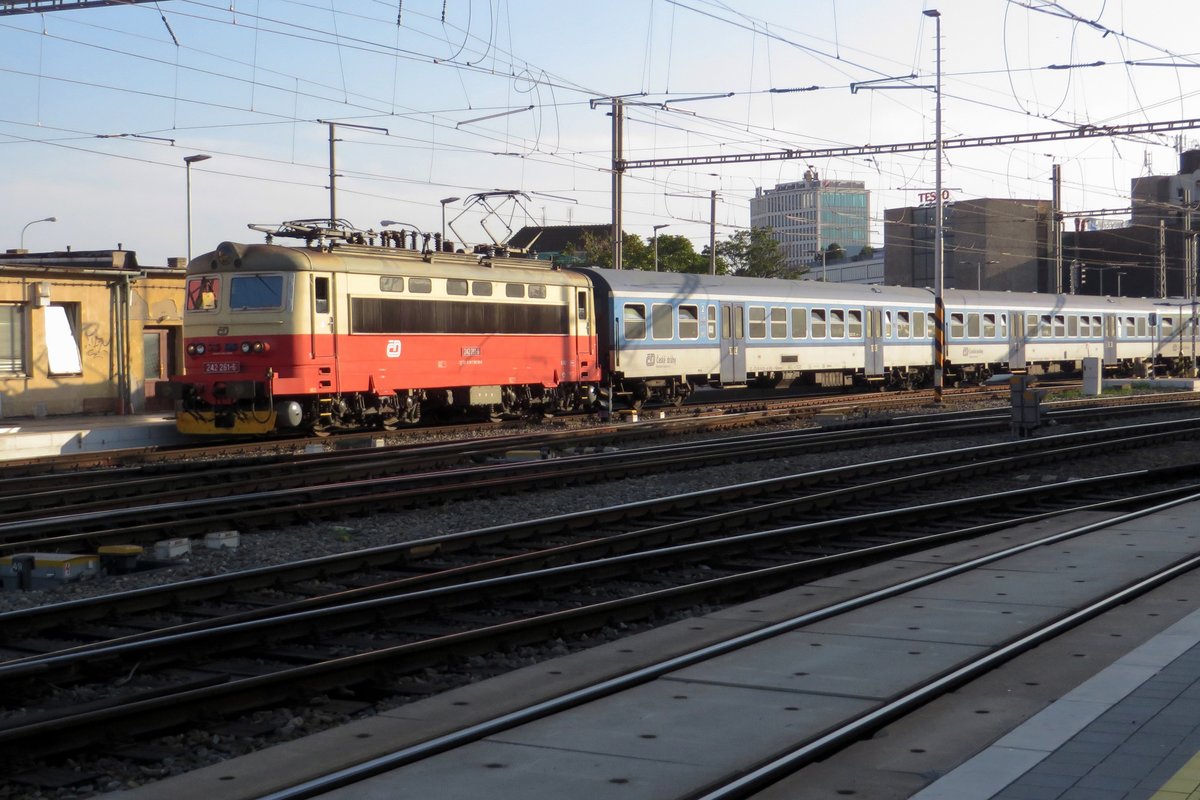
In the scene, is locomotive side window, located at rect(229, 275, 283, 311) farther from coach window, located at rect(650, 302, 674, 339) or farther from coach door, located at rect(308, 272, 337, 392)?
coach window, located at rect(650, 302, 674, 339)

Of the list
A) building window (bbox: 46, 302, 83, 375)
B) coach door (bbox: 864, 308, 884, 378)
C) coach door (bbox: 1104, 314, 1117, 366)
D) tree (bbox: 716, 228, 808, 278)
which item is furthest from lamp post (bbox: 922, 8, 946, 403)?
tree (bbox: 716, 228, 808, 278)

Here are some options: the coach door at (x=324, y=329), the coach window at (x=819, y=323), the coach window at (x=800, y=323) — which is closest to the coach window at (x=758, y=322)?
the coach window at (x=800, y=323)

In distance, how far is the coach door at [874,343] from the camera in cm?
3641

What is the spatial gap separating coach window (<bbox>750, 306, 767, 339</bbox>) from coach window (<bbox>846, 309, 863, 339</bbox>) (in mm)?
3916

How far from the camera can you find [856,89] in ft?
107

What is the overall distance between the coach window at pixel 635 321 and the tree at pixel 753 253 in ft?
165

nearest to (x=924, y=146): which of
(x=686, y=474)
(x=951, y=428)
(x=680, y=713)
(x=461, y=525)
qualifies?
(x=951, y=428)

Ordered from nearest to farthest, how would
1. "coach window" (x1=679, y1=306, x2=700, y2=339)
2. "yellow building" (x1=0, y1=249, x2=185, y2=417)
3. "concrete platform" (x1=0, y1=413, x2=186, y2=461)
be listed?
1. "concrete platform" (x1=0, y1=413, x2=186, y2=461)
2. "coach window" (x1=679, y1=306, x2=700, y2=339)
3. "yellow building" (x1=0, y1=249, x2=185, y2=417)

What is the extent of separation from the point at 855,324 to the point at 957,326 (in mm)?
5867

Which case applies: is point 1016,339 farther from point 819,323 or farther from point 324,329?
point 324,329

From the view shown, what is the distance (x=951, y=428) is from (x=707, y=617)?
16919 millimetres

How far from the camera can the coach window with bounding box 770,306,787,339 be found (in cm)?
3278

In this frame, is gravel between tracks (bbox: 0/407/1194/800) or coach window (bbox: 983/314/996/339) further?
coach window (bbox: 983/314/996/339)

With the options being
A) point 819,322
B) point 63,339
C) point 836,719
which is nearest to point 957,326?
point 819,322
